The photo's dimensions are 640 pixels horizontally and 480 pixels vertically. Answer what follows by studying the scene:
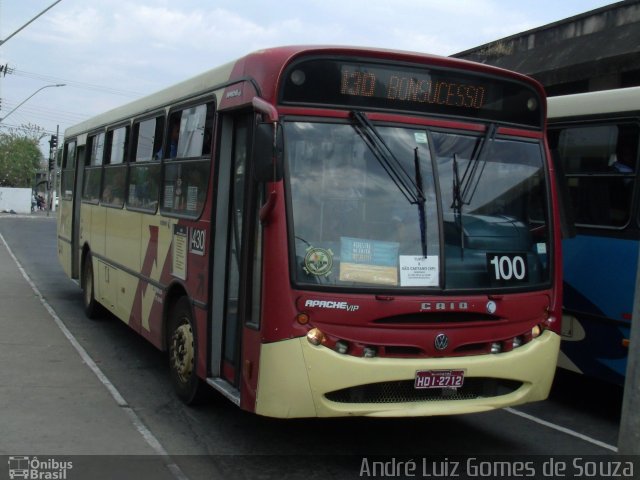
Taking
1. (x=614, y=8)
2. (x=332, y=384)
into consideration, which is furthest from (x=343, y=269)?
(x=614, y=8)

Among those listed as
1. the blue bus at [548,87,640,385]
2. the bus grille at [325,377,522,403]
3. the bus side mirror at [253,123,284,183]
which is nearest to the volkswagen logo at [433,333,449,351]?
the bus grille at [325,377,522,403]

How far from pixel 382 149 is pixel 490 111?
1044 millimetres

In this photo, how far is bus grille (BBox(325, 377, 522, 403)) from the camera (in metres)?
5.00

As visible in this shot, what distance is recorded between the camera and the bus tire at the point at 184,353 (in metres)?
6.50

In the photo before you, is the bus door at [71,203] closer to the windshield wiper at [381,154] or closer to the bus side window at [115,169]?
the bus side window at [115,169]

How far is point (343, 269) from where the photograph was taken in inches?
195

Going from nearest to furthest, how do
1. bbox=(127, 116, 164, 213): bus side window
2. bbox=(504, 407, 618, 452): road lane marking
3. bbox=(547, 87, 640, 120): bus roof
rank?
bbox=(504, 407, 618, 452): road lane marking → bbox=(547, 87, 640, 120): bus roof → bbox=(127, 116, 164, 213): bus side window

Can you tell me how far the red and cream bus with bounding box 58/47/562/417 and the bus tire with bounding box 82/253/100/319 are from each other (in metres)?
5.48

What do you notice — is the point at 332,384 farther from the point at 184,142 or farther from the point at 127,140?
the point at 127,140

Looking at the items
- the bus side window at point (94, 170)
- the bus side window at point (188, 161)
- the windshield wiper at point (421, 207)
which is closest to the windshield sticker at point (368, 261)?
the windshield wiper at point (421, 207)

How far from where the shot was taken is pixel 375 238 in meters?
5.04

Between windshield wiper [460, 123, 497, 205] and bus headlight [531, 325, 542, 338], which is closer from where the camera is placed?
windshield wiper [460, 123, 497, 205]

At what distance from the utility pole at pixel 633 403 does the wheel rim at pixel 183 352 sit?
3611 millimetres

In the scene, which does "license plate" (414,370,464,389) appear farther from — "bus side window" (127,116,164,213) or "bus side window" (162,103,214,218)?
"bus side window" (127,116,164,213)
